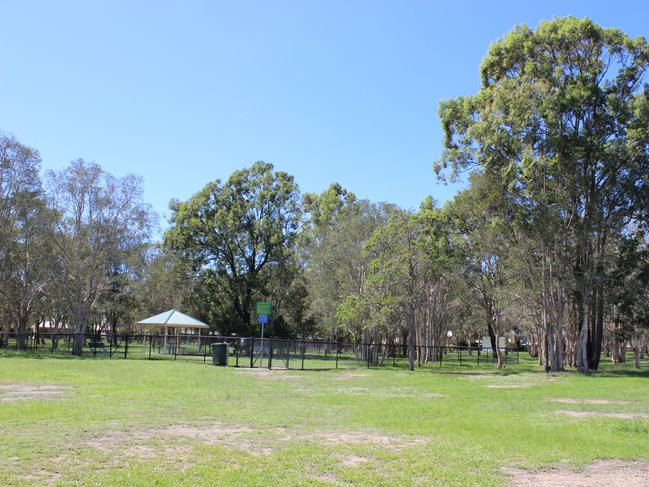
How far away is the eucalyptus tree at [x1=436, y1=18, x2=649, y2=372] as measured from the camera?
2802 centimetres

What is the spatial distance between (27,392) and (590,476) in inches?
499

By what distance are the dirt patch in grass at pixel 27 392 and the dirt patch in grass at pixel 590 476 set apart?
10618 millimetres

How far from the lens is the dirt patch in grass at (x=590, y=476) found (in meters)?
6.71

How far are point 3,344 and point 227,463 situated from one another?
1639 inches

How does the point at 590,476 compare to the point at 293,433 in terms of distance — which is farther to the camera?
the point at 293,433

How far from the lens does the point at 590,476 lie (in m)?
7.08

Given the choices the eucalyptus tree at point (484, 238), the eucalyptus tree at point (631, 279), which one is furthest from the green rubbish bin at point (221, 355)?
the eucalyptus tree at point (631, 279)

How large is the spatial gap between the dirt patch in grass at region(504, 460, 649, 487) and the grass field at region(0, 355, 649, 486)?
0.18 meters

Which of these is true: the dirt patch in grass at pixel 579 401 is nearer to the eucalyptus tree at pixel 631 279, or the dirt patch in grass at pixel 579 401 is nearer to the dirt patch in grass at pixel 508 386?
the dirt patch in grass at pixel 508 386

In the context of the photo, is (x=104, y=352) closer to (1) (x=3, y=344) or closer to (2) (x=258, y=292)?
(1) (x=3, y=344)

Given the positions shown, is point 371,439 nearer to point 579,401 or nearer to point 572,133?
point 579,401

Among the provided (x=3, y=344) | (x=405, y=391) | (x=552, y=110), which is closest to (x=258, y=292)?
(x=3, y=344)

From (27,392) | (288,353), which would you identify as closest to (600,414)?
(27,392)

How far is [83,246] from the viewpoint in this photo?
38.4 m
